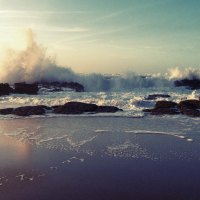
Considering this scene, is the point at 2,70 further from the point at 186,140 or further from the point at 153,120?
the point at 186,140

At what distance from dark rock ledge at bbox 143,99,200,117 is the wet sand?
12.0ft

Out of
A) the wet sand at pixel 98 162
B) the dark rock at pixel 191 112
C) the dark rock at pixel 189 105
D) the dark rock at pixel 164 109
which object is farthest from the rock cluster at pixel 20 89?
the wet sand at pixel 98 162

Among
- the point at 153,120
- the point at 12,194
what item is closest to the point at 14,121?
the point at 153,120

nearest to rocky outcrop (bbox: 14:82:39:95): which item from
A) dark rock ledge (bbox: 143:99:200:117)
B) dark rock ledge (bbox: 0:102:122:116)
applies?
dark rock ledge (bbox: 0:102:122:116)

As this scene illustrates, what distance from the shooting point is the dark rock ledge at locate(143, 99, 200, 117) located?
18266 millimetres

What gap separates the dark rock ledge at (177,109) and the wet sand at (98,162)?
12.0 ft

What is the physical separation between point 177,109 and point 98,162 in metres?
11.0

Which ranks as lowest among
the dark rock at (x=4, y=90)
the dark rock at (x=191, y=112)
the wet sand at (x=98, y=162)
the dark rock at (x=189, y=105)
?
the wet sand at (x=98, y=162)

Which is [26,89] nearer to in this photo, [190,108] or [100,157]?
[190,108]

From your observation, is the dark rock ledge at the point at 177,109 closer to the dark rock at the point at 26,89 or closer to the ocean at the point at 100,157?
the ocean at the point at 100,157

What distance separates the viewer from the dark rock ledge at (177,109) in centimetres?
1827

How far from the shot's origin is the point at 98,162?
9289 millimetres

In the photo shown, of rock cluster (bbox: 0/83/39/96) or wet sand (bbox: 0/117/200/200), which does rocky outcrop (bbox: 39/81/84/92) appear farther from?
wet sand (bbox: 0/117/200/200)

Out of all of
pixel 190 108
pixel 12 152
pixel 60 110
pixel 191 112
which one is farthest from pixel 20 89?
pixel 12 152
